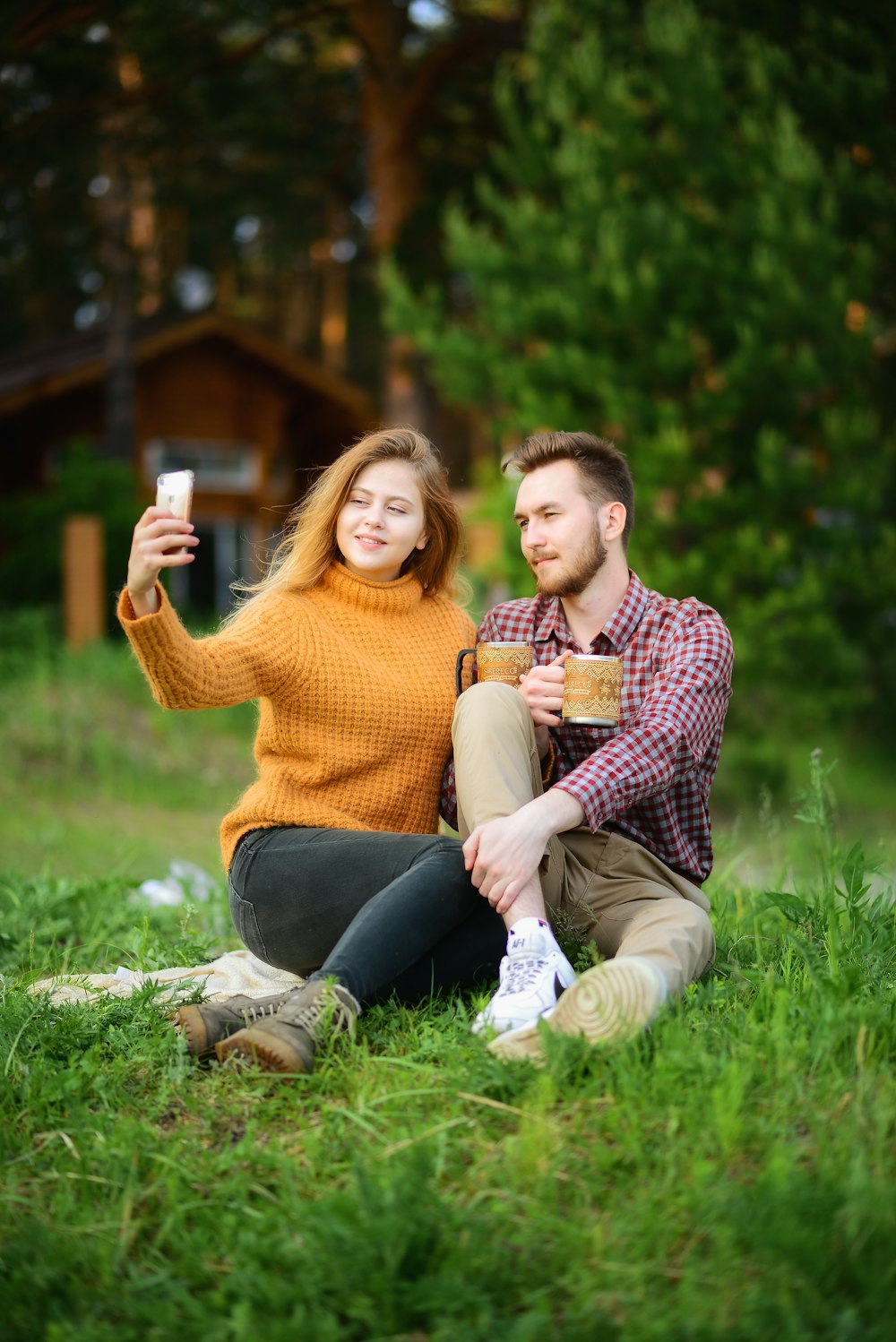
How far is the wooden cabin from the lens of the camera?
1900 centimetres

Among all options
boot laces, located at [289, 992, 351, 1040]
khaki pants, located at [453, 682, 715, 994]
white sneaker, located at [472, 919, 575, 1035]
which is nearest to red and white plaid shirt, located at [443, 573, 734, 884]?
khaki pants, located at [453, 682, 715, 994]

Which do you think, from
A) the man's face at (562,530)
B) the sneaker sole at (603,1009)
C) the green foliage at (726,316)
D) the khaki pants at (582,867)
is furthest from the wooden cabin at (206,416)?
the sneaker sole at (603,1009)

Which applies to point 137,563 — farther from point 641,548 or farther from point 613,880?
point 641,548

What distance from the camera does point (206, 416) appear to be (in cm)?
2002

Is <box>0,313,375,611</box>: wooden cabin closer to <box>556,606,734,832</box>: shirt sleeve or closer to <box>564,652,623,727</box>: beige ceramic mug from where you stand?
<box>556,606,734,832</box>: shirt sleeve

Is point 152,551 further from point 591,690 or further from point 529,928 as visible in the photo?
point 529,928

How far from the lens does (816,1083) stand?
8.07 feet

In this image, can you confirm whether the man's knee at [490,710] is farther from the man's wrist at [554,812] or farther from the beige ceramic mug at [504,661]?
the man's wrist at [554,812]

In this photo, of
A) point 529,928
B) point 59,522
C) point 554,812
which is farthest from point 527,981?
point 59,522

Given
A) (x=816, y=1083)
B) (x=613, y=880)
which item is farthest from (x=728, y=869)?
(x=816, y=1083)

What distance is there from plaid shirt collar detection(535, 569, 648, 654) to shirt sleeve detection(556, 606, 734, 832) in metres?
0.14

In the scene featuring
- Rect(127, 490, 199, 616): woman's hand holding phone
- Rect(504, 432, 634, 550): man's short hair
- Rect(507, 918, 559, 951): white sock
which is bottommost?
Rect(507, 918, 559, 951): white sock

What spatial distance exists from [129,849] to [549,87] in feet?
22.1

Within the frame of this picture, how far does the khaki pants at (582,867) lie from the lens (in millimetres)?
3000
